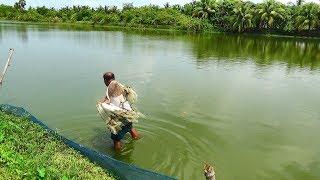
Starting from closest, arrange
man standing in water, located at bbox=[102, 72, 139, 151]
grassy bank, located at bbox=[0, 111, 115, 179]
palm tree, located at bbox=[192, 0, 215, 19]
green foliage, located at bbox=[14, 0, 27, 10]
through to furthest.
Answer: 1. grassy bank, located at bbox=[0, 111, 115, 179]
2. man standing in water, located at bbox=[102, 72, 139, 151]
3. palm tree, located at bbox=[192, 0, 215, 19]
4. green foliage, located at bbox=[14, 0, 27, 10]

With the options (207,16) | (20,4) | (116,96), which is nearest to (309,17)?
(207,16)

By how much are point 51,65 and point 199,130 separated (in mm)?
12164

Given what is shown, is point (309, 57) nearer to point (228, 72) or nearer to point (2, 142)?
point (228, 72)

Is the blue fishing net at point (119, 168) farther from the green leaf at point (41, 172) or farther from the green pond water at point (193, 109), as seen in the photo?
the green pond water at point (193, 109)

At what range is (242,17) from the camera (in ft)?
194

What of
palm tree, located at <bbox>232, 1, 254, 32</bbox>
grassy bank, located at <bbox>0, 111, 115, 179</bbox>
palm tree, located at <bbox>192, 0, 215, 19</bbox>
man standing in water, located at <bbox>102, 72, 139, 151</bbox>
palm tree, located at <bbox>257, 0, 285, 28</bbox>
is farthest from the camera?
palm tree, located at <bbox>192, 0, 215, 19</bbox>

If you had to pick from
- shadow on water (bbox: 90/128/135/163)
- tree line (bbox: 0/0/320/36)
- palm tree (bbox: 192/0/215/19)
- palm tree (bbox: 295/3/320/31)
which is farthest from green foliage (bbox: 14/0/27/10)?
shadow on water (bbox: 90/128/135/163)

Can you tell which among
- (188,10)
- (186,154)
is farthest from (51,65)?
(188,10)

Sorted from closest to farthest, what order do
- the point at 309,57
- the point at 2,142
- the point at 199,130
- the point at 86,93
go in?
the point at 2,142, the point at 199,130, the point at 86,93, the point at 309,57

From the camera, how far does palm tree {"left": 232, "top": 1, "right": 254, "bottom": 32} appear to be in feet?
193

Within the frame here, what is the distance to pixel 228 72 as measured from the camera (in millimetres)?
20109

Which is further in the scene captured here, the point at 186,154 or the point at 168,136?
the point at 168,136

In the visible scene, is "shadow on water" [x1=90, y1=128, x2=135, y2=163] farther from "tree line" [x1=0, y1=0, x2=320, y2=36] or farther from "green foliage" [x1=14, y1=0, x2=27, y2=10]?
"green foliage" [x1=14, y1=0, x2=27, y2=10]

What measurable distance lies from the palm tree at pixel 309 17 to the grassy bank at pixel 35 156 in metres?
53.0
